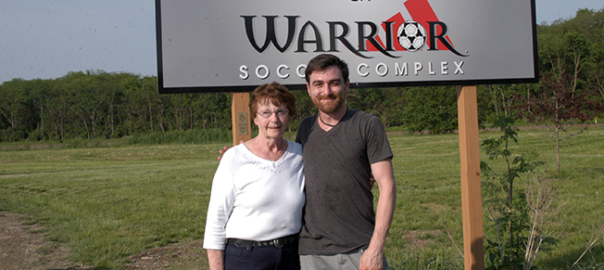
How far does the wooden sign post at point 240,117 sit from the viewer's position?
10.7 feet

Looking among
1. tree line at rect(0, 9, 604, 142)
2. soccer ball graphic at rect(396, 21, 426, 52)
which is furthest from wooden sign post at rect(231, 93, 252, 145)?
tree line at rect(0, 9, 604, 142)

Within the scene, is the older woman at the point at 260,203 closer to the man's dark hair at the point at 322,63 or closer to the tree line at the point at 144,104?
the man's dark hair at the point at 322,63

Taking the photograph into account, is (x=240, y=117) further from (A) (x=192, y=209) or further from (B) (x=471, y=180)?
(A) (x=192, y=209)

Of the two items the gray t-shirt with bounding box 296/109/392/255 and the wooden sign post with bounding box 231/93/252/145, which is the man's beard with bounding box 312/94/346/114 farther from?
the wooden sign post with bounding box 231/93/252/145

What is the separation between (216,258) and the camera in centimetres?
227

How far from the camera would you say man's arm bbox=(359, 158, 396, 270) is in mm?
2119

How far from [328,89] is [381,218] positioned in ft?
2.23

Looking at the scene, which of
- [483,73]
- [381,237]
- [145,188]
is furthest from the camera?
[145,188]

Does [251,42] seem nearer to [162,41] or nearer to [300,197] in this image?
[162,41]

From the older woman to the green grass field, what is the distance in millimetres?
2411

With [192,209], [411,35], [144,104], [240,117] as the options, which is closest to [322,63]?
[240,117]

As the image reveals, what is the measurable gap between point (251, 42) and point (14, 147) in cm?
4560

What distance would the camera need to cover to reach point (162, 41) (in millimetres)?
3195

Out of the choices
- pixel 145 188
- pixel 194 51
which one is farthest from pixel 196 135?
pixel 194 51
